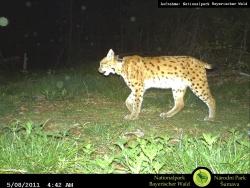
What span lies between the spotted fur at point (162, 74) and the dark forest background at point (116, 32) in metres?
6.37

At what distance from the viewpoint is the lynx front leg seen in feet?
30.1

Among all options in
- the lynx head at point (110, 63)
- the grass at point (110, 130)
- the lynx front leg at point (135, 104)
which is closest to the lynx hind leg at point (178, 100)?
the grass at point (110, 130)

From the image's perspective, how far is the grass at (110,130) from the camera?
16.6ft

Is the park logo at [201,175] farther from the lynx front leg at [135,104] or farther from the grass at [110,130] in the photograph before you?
the lynx front leg at [135,104]

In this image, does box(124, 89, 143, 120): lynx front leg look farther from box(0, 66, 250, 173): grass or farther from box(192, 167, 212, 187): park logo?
box(192, 167, 212, 187): park logo

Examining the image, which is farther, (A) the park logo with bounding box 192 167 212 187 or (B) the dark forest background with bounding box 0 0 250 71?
(B) the dark forest background with bounding box 0 0 250 71

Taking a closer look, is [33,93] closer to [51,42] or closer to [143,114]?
[143,114]

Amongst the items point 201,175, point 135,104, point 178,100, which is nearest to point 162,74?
point 178,100

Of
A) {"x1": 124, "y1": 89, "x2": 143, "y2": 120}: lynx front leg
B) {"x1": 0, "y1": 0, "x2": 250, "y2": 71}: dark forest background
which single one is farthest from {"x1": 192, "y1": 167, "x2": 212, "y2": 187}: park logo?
{"x1": 0, "y1": 0, "x2": 250, "y2": 71}: dark forest background

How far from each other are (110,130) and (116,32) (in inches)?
798

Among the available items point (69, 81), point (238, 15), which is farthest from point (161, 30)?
point (69, 81)

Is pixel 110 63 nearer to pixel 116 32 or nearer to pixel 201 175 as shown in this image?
pixel 201 175

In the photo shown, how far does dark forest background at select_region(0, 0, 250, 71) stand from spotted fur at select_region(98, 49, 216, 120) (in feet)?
20.9

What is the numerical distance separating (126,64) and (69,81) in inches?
191
